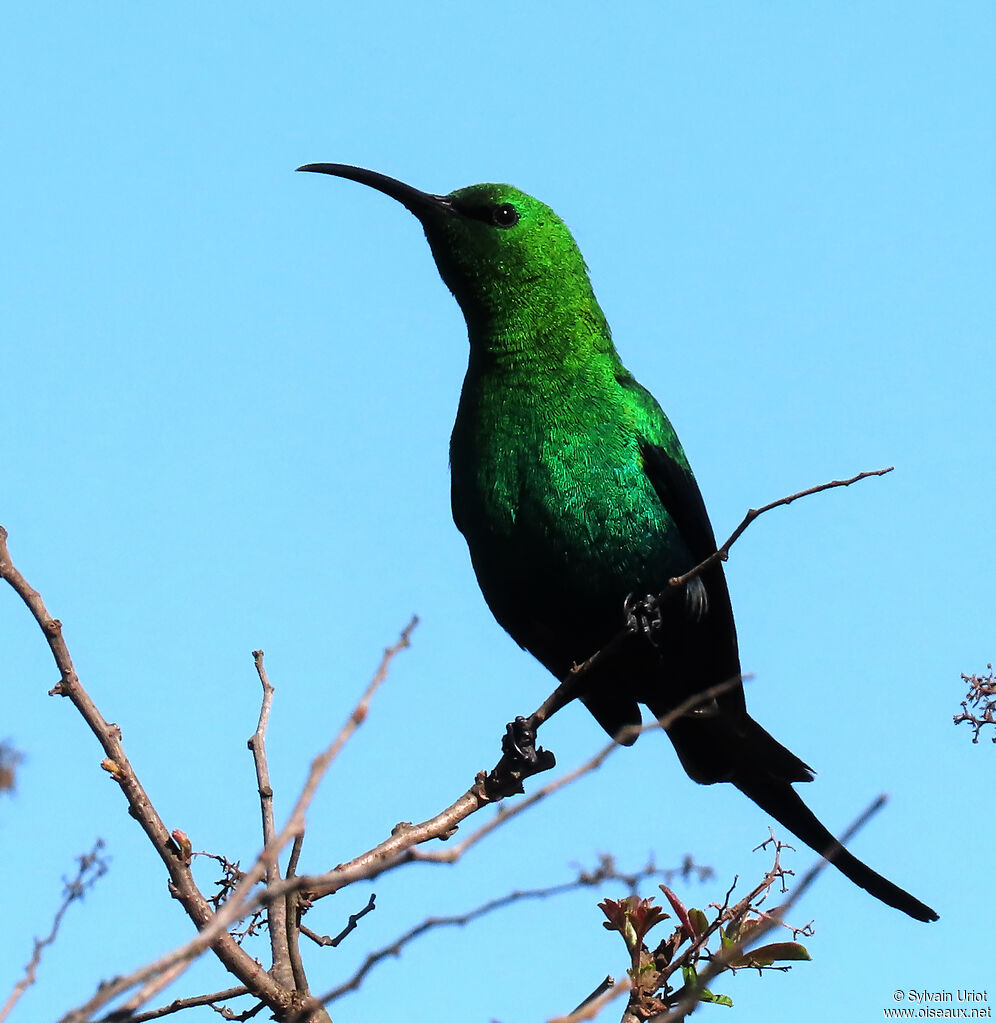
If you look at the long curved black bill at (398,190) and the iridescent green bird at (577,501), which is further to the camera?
the long curved black bill at (398,190)

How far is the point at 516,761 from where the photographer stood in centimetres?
391

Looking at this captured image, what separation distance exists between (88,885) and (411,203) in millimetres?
3521

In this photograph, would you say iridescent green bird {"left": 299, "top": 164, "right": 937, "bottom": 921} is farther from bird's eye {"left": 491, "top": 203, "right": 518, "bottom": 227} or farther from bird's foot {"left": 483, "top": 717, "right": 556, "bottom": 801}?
bird's foot {"left": 483, "top": 717, "right": 556, "bottom": 801}

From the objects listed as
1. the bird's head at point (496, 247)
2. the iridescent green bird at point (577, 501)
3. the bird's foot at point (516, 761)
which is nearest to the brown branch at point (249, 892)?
the bird's foot at point (516, 761)

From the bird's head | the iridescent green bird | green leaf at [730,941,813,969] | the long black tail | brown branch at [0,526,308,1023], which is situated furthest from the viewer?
the bird's head

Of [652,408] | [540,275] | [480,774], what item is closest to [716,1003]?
[480,774]

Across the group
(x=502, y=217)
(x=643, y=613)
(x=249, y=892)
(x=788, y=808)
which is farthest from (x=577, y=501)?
(x=249, y=892)

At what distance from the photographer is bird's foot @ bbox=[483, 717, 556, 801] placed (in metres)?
3.72

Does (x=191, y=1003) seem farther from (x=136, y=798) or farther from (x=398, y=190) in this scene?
(x=398, y=190)

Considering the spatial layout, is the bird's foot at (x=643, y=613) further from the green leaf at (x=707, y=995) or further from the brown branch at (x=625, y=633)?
the green leaf at (x=707, y=995)

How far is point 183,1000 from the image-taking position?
2.98 metres

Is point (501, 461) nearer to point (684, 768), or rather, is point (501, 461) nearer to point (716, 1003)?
point (684, 768)

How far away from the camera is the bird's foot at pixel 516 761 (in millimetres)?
3717

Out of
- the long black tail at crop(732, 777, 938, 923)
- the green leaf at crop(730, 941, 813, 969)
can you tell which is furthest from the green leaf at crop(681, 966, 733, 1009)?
the long black tail at crop(732, 777, 938, 923)
